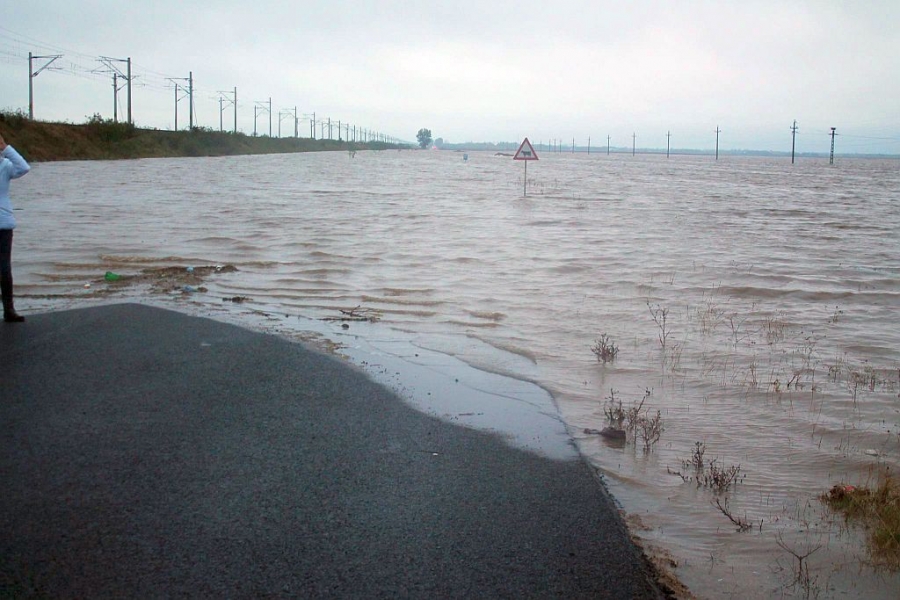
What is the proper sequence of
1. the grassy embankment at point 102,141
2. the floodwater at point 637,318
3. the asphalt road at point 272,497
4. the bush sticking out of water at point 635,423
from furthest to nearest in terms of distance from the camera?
the grassy embankment at point 102,141
the bush sticking out of water at point 635,423
the floodwater at point 637,318
the asphalt road at point 272,497

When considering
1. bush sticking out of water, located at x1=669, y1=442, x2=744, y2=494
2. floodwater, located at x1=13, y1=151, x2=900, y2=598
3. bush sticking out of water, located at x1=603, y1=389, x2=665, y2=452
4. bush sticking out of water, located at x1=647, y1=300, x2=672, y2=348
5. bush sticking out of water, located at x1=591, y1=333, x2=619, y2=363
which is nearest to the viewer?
floodwater, located at x1=13, y1=151, x2=900, y2=598

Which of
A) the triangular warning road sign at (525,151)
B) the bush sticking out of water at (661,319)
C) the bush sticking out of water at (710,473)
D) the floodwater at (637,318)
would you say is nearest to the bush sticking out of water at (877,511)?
the floodwater at (637,318)

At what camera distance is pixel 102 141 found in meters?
67.9

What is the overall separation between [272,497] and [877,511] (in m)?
3.64

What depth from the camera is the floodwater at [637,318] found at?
17.3 feet

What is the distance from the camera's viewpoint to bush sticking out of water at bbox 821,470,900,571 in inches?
177

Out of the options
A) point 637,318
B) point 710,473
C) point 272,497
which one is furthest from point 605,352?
point 272,497

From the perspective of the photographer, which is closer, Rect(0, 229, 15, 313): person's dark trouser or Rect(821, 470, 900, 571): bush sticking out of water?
Rect(821, 470, 900, 571): bush sticking out of water

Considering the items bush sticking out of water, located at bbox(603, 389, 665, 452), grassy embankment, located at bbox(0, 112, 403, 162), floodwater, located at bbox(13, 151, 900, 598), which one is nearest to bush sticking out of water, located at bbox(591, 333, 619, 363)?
floodwater, located at bbox(13, 151, 900, 598)

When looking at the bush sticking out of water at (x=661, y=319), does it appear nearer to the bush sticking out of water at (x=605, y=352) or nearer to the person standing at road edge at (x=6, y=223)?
the bush sticking out of water at (x=605, y=352)

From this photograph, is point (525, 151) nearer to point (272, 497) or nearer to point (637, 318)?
point (637, 318)

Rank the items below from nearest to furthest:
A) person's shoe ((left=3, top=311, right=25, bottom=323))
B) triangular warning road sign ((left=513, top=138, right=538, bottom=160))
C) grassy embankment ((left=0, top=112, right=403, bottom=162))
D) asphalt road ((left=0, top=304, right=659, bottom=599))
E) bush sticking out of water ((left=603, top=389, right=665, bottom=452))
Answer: asphalt road ((left=0, top=304, right=659, bottom=599)), bush sticking out of water ((left=603, top=389, right=665, bottom=452)), person's shoe ((left=3, top=311, right=25, bottom=323)), triangular warning road sign ((left=513, top=138, right=538, bottom=160)), grassy embankment ((left=0, top=112, right=403, bottom=162))

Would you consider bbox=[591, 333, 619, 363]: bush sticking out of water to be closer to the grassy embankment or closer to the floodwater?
the floodwater

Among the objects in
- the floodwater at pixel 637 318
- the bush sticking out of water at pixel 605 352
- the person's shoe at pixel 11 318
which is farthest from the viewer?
the bush sticking out of water at pixel 605 352
